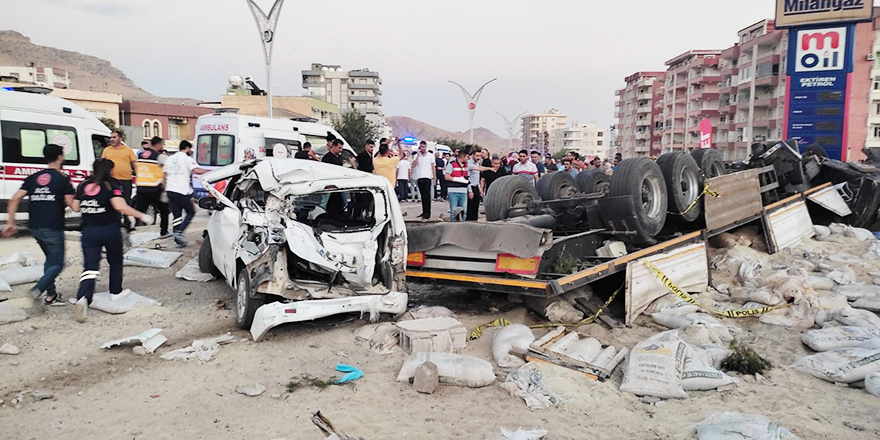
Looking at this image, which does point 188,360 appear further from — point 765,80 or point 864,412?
point 765,80

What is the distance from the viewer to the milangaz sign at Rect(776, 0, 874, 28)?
19844mm

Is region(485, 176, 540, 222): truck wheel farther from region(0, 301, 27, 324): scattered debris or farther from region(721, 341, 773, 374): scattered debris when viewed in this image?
region(0, 301, 27, 324): scattered debris

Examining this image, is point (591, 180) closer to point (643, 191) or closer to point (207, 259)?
point (643, 191)

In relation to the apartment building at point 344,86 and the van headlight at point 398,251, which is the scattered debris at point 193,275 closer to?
the van headlight at point 398,251

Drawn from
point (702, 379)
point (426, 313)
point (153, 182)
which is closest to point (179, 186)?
point (153, 182)

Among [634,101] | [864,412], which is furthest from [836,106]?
[634,101]

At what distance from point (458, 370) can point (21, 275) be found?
6061 millimetres

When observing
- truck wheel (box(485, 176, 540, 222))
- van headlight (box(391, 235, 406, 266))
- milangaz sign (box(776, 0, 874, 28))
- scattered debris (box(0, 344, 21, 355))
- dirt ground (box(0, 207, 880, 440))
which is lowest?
dirt ground (box(0, 207, 880, 440))

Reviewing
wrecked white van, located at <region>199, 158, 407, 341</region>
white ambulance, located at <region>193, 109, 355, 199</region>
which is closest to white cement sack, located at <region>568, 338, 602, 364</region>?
wrecked white van, located at <region>199, 158, 407, 341</region>

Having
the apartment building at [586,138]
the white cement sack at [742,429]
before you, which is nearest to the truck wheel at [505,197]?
the white cement sack at [742,429]

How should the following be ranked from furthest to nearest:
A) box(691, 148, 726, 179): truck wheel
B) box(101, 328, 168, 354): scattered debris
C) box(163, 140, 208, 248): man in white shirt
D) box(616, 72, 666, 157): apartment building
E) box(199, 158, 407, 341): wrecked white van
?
box(616, 72, 666, 157): apartment building, box(163, 140, 208, 248): man in white shirt, box(691, 148, 726, 179): truck wheel, box(199, 158, 407, 341): wrecked white van, box(101, 328, 168, 354): scattered debris

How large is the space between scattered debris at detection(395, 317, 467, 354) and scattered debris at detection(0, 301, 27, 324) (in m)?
3.80

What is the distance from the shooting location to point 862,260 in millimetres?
8492

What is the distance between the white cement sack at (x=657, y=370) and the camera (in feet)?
14.8
